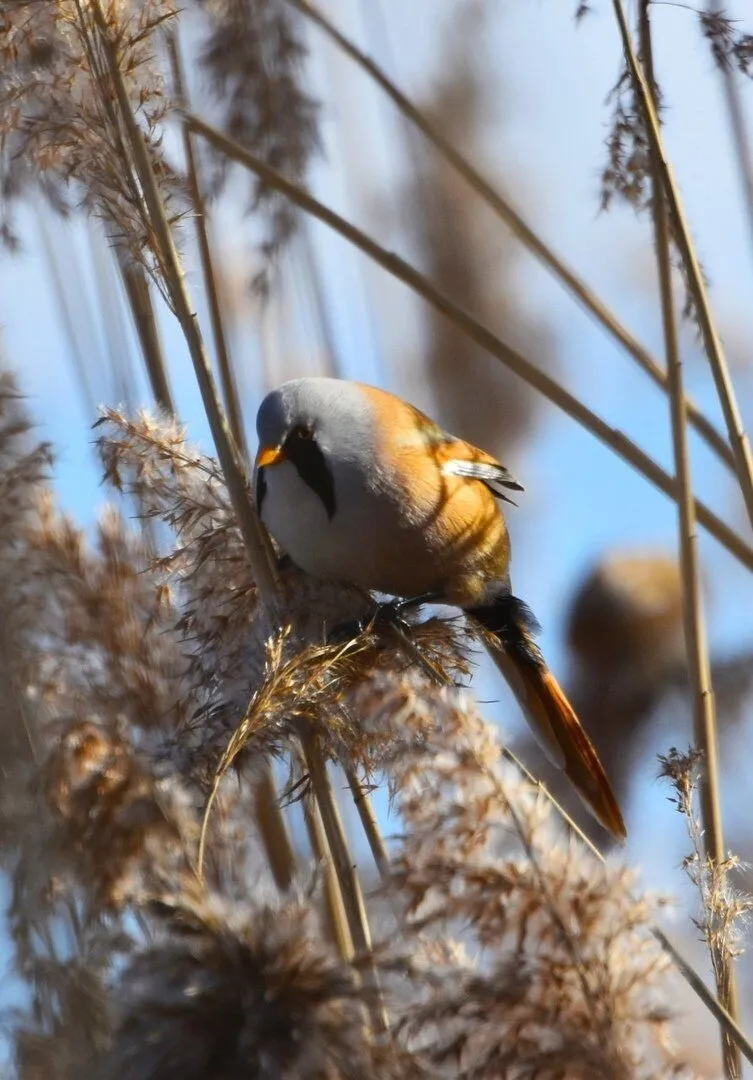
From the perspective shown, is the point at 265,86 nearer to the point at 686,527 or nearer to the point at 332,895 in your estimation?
the point at 686,527

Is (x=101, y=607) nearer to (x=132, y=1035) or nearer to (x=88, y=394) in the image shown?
(x=132, y=1035)

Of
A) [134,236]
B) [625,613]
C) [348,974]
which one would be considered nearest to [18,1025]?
[348,974]

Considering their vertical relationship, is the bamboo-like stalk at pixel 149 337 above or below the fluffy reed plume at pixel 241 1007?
above

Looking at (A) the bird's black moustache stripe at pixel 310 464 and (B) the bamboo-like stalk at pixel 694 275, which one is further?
(A) the bird's black moustache stripe at pixel 310 464

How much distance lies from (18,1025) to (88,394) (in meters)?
1.32

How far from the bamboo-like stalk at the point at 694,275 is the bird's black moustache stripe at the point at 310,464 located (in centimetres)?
68

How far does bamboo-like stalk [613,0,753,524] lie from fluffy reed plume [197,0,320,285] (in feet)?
2.50

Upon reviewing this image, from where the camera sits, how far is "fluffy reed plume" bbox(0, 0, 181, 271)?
149 centimetres

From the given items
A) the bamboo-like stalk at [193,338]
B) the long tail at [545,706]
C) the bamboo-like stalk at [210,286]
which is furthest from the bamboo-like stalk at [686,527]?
the bamboo-like stalk at [210,286]

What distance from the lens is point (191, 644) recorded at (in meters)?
1.66

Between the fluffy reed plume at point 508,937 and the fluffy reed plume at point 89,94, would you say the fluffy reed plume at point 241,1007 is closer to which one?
the fluffy reed plume at point 508,937

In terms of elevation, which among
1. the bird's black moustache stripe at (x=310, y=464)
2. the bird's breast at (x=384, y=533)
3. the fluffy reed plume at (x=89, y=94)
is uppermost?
the fluffy reed plume at (x=89, y=94)

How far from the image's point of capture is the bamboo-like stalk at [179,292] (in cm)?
141

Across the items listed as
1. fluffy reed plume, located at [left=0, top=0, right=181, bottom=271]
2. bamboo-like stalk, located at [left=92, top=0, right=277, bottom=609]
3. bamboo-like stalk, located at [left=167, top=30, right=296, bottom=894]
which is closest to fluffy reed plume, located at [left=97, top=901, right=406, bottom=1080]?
bamboo-like stalk, located at [left=92, top=0, right=277, bottom=609]
